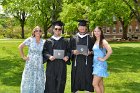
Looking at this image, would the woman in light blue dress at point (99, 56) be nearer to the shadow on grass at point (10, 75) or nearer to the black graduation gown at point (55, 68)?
the black graduation gown at point (55, 68)

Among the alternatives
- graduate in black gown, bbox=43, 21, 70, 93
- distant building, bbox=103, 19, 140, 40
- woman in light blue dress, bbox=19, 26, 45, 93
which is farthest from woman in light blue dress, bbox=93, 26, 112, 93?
distant building, bbox=103, 19, 140, 40

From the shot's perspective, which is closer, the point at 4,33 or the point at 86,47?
the point at 86,47

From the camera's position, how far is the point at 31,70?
1026 cm

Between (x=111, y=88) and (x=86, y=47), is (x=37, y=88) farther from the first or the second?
(x=111, y=88)

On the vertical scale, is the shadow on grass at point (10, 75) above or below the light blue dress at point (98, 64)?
below

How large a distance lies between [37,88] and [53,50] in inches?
43.8

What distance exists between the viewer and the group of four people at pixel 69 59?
989cm

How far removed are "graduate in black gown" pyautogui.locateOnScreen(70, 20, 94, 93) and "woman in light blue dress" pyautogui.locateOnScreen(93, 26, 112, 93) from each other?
0.17m

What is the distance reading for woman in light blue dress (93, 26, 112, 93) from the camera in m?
9.83

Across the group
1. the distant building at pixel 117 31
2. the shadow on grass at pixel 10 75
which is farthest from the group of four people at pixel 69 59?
the distant building at pixel 117 31

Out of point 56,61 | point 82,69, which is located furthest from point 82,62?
point 56,61

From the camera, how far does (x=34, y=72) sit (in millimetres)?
10250

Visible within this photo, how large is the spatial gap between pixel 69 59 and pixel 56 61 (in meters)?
0.34

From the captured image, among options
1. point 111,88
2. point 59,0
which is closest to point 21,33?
point 59,0
